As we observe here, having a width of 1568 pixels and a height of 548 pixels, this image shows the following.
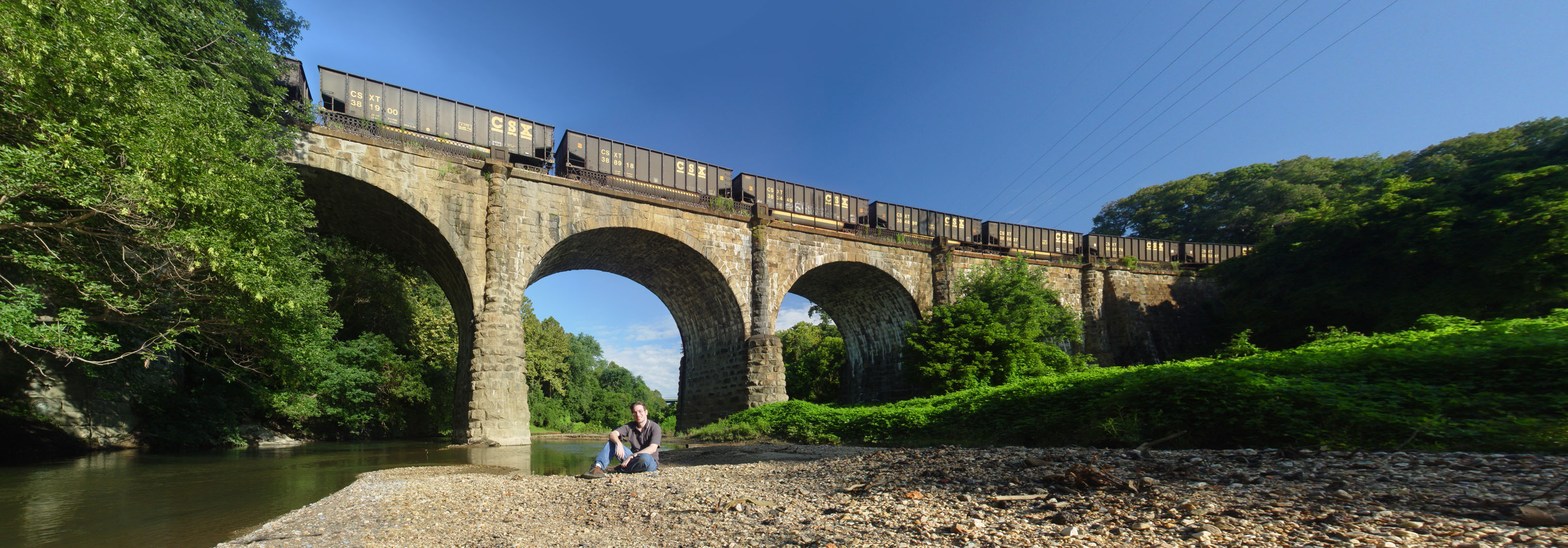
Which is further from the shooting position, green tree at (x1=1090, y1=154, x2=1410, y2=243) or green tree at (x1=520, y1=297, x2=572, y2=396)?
green tree at (x1=1090, y1=154, x2=1410, y2=243)

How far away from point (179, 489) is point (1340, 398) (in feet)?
46.8

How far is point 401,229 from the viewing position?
736 inches

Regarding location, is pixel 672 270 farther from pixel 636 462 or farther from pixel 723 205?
pixel 636 462

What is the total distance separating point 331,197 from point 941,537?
65.2 feet

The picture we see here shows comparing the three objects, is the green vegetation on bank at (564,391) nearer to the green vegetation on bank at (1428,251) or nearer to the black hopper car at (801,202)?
the black hopper car at (801,202)

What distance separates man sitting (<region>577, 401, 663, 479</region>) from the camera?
7984 millimetres

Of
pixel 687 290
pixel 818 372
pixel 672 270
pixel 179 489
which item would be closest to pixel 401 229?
pixel 672 270

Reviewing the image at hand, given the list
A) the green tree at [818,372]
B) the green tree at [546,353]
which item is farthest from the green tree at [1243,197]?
the green tree at [546,353]

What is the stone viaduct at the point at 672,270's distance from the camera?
16812 millimetres

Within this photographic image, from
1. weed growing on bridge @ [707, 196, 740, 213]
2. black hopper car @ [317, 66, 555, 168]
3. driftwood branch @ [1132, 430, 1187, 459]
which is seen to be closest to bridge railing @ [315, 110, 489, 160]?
black hopper car @ [317, 66, 555, 168]

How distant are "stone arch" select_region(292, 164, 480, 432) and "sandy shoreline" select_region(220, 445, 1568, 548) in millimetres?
10956

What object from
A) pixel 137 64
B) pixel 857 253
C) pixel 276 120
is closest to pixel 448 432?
pixel 276 120

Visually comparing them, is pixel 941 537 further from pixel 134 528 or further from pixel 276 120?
pixel 276 120

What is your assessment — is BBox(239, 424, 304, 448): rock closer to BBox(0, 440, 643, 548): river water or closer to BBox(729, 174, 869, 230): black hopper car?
BBox(0, 440, 643, 548): river water
